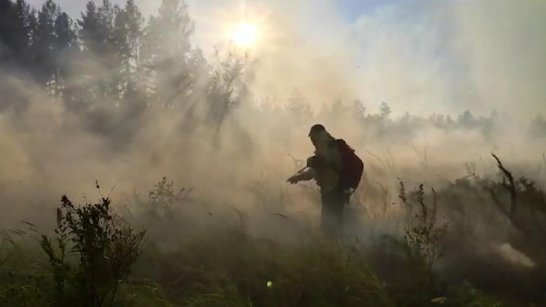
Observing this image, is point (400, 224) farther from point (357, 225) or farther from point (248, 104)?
point (248, 104)

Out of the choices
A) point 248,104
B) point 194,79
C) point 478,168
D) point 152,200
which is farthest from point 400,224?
point 194,79

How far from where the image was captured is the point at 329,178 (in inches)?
243

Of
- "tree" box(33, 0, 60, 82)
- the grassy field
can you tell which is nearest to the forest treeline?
"tree" box(33, 0, 60, 82)

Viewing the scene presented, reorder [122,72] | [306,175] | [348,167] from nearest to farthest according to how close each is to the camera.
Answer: [348,167] → [306,175] → [122,72]

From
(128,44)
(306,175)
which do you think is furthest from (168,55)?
(306,175)

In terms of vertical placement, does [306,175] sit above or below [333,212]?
above

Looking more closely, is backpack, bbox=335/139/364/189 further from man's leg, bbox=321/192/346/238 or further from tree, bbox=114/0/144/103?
tree, bbox=114/0/144/103

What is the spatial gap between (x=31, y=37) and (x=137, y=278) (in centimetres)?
2212

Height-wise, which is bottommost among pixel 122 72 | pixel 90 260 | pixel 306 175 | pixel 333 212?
pixel 90 260

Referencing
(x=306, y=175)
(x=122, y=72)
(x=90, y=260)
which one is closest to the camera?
(x=90, y=260)

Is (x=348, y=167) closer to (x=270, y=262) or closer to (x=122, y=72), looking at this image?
(x=270, y=262)

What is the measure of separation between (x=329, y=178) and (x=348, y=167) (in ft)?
0.78

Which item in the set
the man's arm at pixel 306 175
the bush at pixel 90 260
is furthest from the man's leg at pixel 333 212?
the bush at pixel 90 260

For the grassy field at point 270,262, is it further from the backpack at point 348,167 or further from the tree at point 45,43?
the tree at point 45,43
